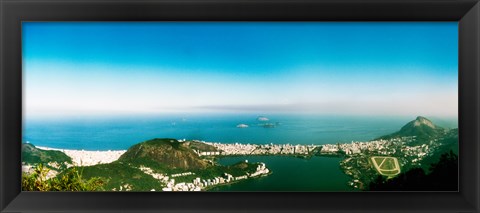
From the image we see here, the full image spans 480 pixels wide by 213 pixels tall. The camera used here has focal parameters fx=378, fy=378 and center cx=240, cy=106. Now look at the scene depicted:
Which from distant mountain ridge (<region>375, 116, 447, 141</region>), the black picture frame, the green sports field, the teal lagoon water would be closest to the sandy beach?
the black picture frame

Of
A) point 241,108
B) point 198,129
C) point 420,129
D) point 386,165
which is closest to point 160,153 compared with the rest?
point 198,129

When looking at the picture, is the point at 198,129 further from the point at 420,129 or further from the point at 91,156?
the point at 420,129

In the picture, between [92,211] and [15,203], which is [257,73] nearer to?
[92,211]

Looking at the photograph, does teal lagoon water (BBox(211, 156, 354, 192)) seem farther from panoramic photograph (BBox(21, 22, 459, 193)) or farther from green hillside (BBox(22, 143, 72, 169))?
green hillside (BBox(22, 143, 72, 169))

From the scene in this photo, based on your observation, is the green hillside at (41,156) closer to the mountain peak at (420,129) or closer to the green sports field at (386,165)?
the green sports field at (386,165)

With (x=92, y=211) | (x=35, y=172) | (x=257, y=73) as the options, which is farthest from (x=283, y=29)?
(x=35, y=172)
